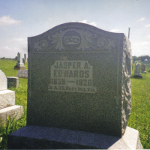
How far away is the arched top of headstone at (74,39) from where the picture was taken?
2.42m

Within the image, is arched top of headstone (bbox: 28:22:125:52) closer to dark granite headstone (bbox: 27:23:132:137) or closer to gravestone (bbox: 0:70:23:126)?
dark granite headstone (bbox: 27:23:132:137)

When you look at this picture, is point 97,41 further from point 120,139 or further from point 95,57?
point 120,139

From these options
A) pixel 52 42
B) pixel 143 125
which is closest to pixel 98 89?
pixel 52 42

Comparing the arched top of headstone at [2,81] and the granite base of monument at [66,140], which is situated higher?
the arched top of headstone at [2,81]

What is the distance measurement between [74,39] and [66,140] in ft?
4.78

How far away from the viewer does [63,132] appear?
8.39 feet

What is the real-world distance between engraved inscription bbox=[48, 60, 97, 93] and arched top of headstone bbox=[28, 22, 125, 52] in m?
0.24

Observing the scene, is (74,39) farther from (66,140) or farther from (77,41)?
(66,140)

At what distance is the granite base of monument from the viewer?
2240mm

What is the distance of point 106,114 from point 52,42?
4.51 feet

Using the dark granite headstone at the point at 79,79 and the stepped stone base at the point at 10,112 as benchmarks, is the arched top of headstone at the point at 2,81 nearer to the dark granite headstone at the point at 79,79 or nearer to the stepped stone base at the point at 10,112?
the stepped stone base at the point at 10,112

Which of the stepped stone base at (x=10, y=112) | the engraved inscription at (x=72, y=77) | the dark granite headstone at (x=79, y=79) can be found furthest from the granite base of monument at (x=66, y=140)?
the stepped stone base at (x=10, y=112)

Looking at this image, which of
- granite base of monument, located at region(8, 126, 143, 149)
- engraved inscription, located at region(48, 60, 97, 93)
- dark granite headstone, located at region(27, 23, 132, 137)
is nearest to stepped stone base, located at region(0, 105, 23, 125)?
dark granite headstone, located at region(27, 23, 132, 137)

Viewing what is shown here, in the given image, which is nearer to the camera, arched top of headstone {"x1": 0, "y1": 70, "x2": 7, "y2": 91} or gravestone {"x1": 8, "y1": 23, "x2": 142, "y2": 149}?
gravestone {"x1": 8, "y1": 23, "x2": 142, "y2": 149}
